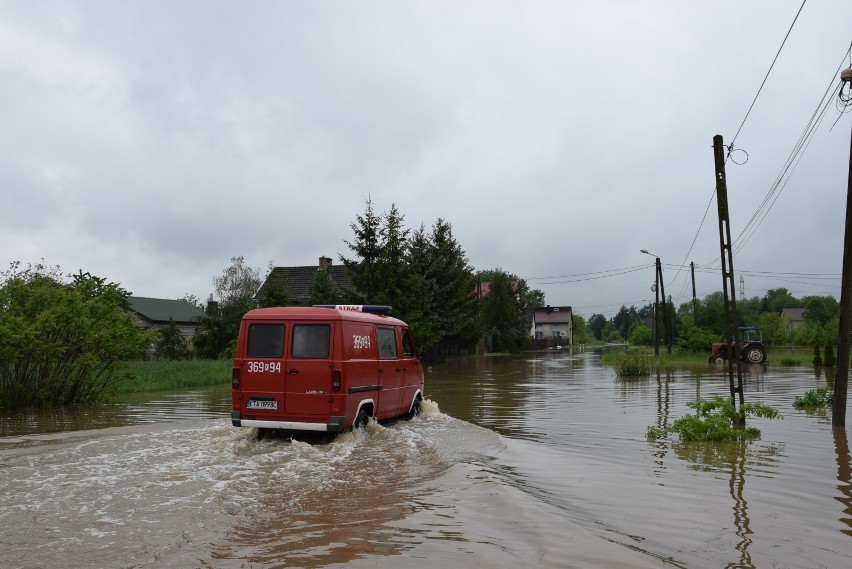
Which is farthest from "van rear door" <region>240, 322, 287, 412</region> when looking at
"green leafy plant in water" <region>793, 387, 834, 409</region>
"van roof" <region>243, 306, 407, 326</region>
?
"green leafy plant in water" <region>793, 387, 834, 409</region>

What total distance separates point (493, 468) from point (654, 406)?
9.34 m

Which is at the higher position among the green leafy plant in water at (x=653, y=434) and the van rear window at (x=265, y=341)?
the van rear window at (x=265, y=341)

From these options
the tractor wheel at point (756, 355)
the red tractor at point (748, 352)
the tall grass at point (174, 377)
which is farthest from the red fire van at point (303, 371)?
the tractor wheel at point (756, 355)

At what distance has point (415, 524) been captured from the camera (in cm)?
605

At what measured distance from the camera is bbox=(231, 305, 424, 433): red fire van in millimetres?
10102

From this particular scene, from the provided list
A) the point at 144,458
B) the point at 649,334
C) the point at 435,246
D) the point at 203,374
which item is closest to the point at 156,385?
the point at 203,374

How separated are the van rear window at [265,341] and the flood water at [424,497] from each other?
1294mm

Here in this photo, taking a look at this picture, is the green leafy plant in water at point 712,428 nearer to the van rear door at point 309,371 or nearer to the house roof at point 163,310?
the van rear door at point 309,371

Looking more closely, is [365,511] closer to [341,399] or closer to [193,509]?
[193,509]

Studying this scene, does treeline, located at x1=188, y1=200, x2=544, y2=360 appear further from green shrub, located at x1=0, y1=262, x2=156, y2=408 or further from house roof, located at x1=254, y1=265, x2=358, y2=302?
green shrub, located at x1=0, y1=262, x2=156, y2=408

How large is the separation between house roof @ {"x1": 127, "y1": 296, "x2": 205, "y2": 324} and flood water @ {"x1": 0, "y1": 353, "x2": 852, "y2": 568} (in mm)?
50850

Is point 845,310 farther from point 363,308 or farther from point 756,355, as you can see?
point 756,355

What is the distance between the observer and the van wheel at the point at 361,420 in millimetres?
10609

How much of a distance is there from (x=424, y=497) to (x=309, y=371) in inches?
143
